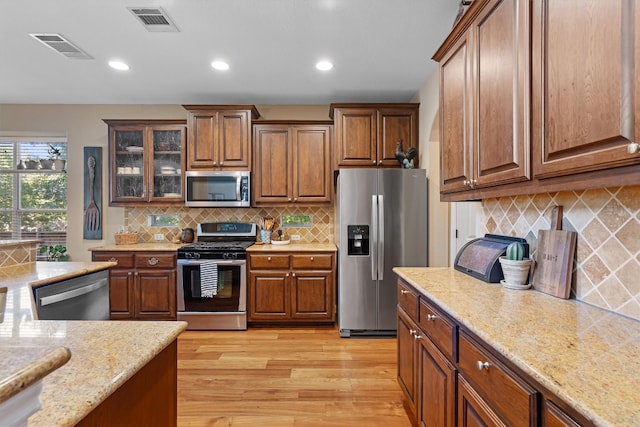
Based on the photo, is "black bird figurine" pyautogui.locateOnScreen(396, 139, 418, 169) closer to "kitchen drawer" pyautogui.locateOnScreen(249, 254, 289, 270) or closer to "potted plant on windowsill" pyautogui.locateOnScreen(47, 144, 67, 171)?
"kitchen drawer" pyautogui.locateOnScreen(249, 254, 289, 270)

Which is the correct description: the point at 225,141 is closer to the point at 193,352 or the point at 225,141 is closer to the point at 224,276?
the point at 224,276

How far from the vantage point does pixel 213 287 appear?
11.6 feet

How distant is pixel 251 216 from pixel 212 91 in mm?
1529

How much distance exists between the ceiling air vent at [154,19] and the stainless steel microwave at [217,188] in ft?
5.30

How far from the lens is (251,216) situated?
421cm

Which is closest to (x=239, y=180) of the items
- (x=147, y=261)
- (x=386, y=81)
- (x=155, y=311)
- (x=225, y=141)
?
(x=225, y=141)

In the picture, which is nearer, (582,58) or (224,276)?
(582,58)

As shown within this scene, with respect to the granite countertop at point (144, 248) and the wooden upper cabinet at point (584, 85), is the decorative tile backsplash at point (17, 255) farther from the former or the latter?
the wooden upper cabinet at point (584, 85)

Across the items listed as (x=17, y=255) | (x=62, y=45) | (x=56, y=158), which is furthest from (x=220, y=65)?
(x=56, y=158)

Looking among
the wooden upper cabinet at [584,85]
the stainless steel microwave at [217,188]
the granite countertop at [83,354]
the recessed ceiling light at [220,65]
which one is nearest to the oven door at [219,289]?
the stainless steel microwave at [217,188]

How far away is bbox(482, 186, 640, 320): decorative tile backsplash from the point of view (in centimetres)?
119

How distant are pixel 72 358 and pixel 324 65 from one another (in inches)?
114

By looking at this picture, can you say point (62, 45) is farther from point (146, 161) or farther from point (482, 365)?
point (482, 365)

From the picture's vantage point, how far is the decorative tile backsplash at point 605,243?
46.7 inches
